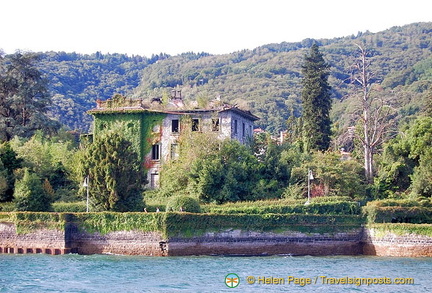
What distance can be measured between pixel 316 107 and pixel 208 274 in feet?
97.0

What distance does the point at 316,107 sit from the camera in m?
63.4

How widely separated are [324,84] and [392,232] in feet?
68.0

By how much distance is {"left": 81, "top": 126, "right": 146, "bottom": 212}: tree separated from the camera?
162ft

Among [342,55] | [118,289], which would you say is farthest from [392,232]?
[342,55]

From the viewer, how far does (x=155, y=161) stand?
201ft

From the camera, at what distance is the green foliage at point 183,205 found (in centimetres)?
4722

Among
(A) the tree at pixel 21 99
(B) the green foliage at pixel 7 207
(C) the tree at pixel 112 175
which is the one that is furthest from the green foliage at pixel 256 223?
(A) the tree at pixel 21 99

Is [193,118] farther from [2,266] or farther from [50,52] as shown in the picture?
[50,52]

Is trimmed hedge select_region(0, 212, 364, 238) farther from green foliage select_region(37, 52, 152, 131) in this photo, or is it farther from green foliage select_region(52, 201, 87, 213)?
green foliage select_region(37, 52, 152, 131)

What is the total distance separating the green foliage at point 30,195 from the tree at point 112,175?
2875mm

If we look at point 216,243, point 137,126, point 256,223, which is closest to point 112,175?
point 216,243

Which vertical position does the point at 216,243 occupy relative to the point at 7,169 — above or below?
below

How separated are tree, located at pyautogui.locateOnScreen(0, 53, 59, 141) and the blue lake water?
2718 cm

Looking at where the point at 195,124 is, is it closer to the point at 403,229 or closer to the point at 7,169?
the point at 7,169
